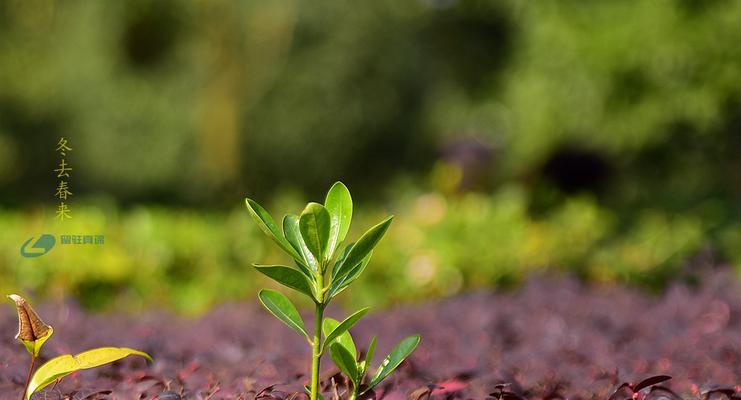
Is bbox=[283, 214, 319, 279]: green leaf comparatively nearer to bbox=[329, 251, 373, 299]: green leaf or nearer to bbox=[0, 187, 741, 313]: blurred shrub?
bbox=[329, 251, 373, 299]: green leaf

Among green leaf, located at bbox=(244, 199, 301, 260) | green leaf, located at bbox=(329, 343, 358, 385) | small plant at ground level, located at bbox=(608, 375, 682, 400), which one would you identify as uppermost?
green leaf, located at bbox=(244, 199, 301, 260)

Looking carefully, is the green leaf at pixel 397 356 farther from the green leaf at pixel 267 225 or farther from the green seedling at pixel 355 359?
the green leaf at pixel 267 225

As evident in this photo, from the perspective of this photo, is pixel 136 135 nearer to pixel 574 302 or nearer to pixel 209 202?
pixel 209 202

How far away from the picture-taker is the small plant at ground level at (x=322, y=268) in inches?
59.0

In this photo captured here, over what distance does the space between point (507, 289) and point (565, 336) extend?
1873 millimetres

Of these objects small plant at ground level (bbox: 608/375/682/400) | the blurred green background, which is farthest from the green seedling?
the blurred green background

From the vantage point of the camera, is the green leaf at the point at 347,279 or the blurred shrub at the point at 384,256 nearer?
the green leaf at the point at 347,279

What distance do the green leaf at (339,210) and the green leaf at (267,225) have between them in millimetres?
79

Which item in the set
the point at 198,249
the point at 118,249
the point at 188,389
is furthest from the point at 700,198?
the point at 188,389

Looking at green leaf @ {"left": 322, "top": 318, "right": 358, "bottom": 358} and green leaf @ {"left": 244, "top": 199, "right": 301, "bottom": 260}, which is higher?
green leaf @ {"left": 244, "top": 199, "right": 301, "bottom": 260}

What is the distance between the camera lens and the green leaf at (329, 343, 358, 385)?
1517 mm

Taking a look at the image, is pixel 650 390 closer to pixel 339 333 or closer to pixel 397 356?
pixel 397 356

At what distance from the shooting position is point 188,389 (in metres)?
1.69

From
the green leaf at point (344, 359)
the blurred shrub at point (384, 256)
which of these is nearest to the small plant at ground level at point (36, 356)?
the green leaf at point (344, 359)
